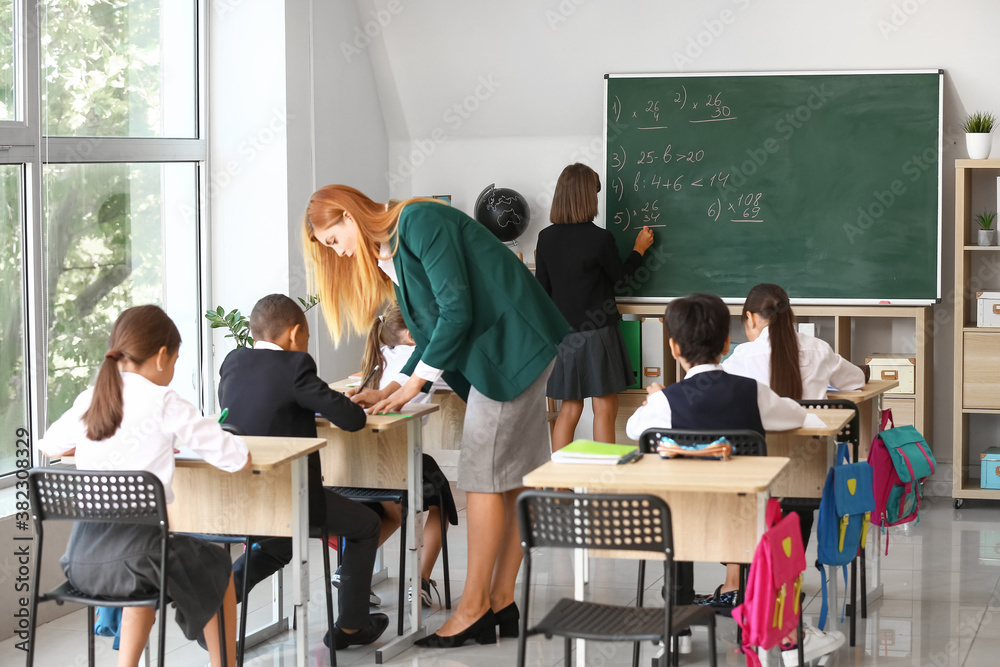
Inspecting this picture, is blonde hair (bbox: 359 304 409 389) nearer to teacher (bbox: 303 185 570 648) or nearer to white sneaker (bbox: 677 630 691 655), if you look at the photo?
teacher (bbox: 303 185 570 648)

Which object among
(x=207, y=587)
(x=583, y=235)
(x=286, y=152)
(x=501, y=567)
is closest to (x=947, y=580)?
(x=501, y=567)

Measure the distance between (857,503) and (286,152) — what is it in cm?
303

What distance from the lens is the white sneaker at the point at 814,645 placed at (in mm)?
3174

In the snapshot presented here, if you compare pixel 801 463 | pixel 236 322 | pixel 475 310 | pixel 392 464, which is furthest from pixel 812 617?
pixel 236 322

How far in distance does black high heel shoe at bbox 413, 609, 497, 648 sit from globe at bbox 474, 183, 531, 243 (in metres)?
3.00

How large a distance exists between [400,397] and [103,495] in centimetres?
106

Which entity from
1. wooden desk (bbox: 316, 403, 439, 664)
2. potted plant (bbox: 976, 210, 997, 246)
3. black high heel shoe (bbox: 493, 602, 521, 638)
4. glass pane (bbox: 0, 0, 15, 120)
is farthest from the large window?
potted plant (bbox: 976, 210, 997, 246)

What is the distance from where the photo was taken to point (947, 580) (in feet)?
14.6

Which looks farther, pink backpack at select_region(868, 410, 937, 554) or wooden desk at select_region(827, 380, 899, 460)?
wooden desk at select_region(827, 380, 899, 460)

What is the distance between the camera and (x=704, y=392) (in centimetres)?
306

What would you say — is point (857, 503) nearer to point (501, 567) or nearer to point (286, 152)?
point (501, 567)

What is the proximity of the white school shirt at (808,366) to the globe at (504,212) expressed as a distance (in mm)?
2464

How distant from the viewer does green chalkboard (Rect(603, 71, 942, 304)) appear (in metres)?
5.71

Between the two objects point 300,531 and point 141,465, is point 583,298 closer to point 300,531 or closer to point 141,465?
point 300,531
